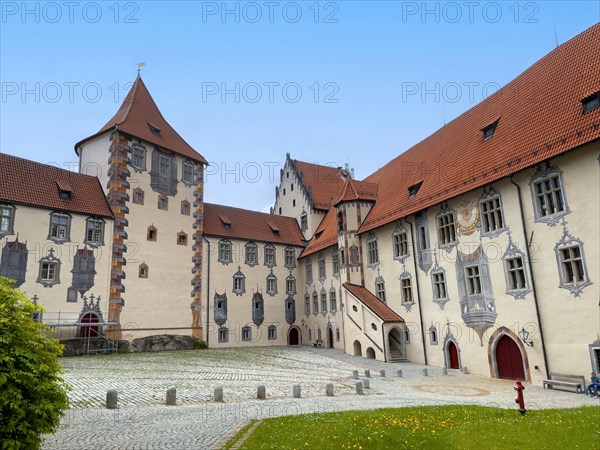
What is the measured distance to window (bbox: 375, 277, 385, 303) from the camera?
2831cm

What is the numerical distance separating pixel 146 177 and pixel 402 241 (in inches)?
746

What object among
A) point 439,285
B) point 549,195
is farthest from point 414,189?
point 549,195

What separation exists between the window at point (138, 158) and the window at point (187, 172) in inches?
137

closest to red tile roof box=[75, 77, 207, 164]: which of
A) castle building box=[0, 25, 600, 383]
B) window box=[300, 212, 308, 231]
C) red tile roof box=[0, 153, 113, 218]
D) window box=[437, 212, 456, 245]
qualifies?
castle building box=[0, 25, 600, 383]

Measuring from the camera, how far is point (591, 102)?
1686 cm

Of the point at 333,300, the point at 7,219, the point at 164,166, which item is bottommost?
the point at 333,300

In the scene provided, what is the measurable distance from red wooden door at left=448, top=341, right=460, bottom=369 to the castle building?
4.5 inches

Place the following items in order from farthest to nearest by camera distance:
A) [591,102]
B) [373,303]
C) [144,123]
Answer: [144,123] < [373,303] < [591,102]

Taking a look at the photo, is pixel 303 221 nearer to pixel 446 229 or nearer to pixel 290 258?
pixel 290 258

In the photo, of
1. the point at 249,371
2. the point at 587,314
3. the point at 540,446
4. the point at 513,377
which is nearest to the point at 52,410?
the point at 540,446

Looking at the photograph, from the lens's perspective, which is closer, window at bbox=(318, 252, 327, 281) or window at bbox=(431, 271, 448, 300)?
window at bbox=(431, 271, 448, 300)

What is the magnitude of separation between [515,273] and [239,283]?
22.9m

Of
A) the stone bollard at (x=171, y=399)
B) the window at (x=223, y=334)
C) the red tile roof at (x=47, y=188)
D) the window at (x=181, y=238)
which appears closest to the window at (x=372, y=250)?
the window at (x=223, y=334)

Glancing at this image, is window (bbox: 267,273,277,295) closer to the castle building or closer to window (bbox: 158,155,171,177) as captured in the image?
the castle building
